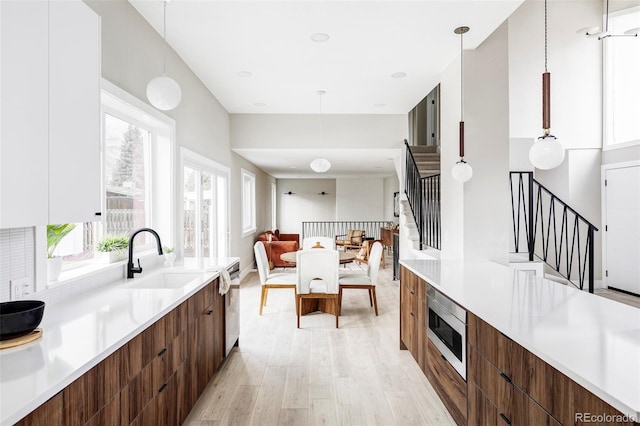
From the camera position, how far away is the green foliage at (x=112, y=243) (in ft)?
8.42

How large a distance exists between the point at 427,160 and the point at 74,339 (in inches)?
257

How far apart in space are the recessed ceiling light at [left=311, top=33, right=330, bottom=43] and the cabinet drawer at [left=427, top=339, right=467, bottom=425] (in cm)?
273

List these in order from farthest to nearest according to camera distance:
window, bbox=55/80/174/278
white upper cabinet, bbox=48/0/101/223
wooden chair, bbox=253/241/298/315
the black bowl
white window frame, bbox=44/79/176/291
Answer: wooden chair, bbox=253/241/298/315 < white window frame, bbox=44/79/176/291 < window, bbox=55/80/174/278 < white upper cabinet, bbox=48/0/101/223 < the black bowl

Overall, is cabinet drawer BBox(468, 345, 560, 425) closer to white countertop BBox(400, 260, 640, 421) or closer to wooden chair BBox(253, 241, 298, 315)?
white countertop BBox(400, 260, 640, 421)

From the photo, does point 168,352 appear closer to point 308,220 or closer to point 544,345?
point 544,345

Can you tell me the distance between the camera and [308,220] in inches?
543

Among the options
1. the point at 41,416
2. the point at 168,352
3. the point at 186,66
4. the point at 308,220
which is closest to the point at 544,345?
the point at 41,416

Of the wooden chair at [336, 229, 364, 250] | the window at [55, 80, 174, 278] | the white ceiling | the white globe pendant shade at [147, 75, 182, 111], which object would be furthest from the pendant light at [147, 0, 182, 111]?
the wooden chair at [336, 229, 364, 250]

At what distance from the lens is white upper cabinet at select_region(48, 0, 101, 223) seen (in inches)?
60.5

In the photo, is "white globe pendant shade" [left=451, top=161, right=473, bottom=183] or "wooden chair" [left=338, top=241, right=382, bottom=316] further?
"wooden chair" [left=338, top=241, right=382, bottom=316]

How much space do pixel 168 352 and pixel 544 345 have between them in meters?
1.79

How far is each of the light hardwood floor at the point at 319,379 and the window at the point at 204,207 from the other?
130 centimetres

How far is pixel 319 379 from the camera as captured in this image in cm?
297

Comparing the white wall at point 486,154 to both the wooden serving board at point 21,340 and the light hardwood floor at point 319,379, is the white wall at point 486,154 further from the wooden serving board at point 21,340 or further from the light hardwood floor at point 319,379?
the wooden serving board at point 21,340
